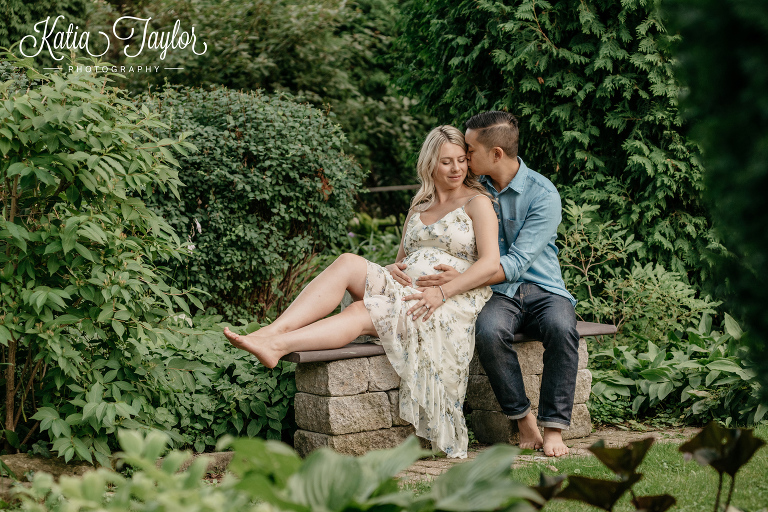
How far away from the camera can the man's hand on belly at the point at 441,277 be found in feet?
11.8

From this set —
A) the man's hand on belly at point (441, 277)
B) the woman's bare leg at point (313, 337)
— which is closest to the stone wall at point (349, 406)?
the woman's bare leg at point (313, 337)

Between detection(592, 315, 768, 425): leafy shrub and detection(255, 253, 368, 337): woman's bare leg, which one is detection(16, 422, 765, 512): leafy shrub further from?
detection(592, 315, 768, 425): leafy shrub

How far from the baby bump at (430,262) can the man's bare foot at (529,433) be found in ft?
2.66

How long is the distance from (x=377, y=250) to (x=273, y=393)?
3429 millimetres

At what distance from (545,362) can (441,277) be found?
0.66 m

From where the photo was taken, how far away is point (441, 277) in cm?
360

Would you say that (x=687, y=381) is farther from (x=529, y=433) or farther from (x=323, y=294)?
(x=323, y=294)

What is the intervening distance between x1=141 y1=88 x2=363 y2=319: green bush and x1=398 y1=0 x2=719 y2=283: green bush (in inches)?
57.5

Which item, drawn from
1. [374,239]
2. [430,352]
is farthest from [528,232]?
[374,239]

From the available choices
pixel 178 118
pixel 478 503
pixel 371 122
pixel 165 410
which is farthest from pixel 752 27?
pixel 371 122

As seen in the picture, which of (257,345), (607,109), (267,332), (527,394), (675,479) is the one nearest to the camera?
(675,479)

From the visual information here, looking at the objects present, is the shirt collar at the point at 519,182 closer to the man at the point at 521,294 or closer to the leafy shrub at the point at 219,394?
the man at the point at 521,294

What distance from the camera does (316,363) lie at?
3.34m

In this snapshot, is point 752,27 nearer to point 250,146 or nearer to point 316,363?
point 316,363
